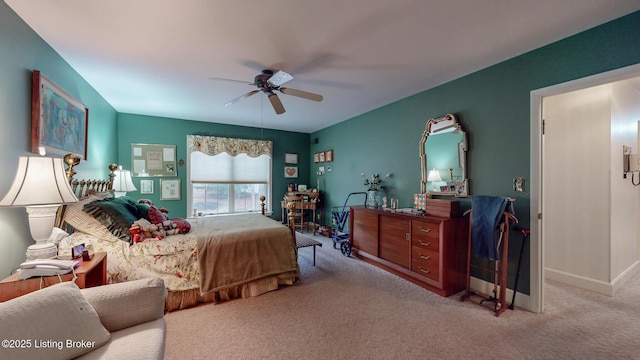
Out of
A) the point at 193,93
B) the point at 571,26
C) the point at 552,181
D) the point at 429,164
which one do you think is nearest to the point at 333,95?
the point at 429,164

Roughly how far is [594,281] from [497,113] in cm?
226

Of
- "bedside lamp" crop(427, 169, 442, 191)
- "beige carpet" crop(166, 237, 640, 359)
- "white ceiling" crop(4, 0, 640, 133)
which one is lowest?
"beige carpet" crop(166, 237, 640, 359)

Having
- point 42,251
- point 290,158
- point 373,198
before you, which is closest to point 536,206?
point 373,198

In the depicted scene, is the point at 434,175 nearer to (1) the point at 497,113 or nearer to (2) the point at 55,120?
(1) the point at 497,113

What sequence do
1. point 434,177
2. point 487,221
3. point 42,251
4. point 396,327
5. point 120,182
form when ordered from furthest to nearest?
point 120,182
point 434,177
point 487,221
point 396,327
point 42,251

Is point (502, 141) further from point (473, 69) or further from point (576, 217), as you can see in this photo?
point (576, 217)

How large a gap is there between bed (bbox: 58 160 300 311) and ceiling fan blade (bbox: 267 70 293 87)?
1682 millimetres

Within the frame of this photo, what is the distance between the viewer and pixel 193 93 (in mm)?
3426

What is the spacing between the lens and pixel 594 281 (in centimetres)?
273

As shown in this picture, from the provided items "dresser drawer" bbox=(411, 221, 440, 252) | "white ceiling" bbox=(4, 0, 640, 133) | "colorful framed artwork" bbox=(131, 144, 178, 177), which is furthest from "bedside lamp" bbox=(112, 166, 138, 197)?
"dresser drawer" bbox=(411, 221, 440, 252)

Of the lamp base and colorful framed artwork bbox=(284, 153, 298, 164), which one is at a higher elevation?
colorful framed artwork bbox=(284, 153, 298, 164)

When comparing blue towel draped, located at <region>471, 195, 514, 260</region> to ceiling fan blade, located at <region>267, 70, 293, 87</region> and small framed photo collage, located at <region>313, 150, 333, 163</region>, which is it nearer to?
ceiling fan blade, located at <region>267, 70, 293, 87</region>

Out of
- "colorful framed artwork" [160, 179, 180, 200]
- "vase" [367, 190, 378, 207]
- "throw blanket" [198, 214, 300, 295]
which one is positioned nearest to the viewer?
"throw blanket" [198, 214, 300, 295]

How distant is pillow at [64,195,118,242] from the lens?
222 centimetres
